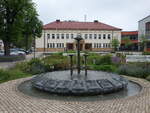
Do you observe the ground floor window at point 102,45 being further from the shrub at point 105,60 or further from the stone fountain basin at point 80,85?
the stone fountain basin at point 80,85

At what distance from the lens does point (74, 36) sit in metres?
54.2

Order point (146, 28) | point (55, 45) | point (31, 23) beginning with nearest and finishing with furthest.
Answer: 1. point (31, 23)
2. point (146, 28)
3. point (55, 45)

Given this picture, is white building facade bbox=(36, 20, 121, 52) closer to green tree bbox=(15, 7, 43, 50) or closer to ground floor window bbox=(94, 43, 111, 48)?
ground floor window bbox=(94, 43, 111, 48)

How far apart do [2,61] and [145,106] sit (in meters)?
21.1

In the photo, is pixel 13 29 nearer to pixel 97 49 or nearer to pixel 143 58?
pixel 143 58

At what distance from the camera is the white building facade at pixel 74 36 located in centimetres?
5328

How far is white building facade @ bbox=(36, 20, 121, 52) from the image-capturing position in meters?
53.3

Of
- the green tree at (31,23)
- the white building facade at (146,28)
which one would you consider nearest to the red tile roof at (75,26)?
the white building facade at (146,28)

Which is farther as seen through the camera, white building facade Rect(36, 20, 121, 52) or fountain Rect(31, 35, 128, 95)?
white building facade Rect(36, 20, 121, 52)

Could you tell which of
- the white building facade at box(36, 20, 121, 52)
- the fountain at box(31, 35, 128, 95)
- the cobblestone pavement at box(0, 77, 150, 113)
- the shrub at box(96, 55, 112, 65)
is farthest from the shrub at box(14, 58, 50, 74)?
the white building facade at box(36, 20, 121, 52)

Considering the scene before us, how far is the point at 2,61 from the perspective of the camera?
23172 mm

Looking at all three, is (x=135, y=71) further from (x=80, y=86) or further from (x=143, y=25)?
(x=143, y=25)

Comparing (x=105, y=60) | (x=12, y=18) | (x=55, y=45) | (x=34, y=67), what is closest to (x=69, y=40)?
(x=55, y=45)

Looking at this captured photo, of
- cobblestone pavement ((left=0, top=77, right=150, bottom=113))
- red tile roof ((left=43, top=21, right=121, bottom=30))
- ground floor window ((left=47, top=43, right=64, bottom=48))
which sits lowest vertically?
cobblestone pavement ((left=0, top=77, right=150, bottom=113))
